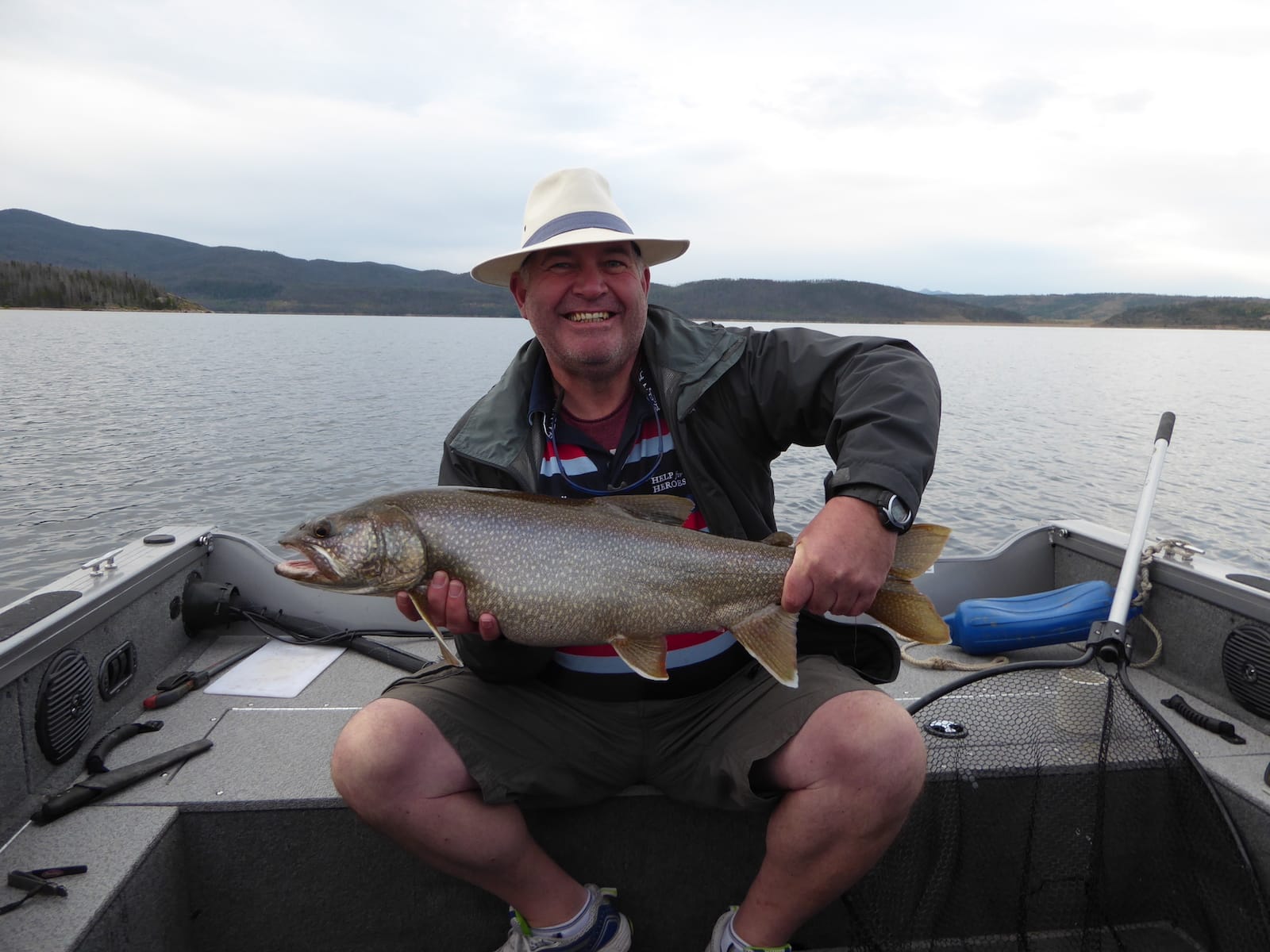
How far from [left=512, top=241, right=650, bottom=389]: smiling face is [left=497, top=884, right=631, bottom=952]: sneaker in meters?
2.07

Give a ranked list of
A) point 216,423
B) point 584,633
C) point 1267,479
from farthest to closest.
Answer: point 216,423
point 1267,479
point 584,633

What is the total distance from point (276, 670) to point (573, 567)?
266 centimetres

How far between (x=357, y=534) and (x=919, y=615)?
6.44 feet

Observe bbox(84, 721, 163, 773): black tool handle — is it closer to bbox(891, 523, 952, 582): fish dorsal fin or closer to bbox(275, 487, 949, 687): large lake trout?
bbox(275, 487, 949, 687): large lake trout

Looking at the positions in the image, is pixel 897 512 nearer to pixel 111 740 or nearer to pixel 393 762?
pixel 393 762

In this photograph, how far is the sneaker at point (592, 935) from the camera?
2836 mm

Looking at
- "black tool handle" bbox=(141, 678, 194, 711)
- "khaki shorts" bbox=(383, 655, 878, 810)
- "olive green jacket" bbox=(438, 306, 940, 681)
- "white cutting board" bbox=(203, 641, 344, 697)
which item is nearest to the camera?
"khaki shorts" bbox=(383, 655, 878, 810)

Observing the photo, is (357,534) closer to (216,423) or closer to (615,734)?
(615,734)

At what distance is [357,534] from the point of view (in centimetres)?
286

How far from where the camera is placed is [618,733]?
3039 millimetres

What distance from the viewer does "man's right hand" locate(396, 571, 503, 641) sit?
112 inches

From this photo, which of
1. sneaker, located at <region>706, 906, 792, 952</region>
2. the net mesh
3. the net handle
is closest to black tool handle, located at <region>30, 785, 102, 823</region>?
sneaker, located at <region>706, 906, 792, 952</region>

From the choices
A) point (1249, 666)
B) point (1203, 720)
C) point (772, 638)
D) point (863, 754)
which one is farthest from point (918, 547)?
point (1249, 666)

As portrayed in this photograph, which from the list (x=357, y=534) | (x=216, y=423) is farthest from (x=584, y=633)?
(x=216, y=423)
